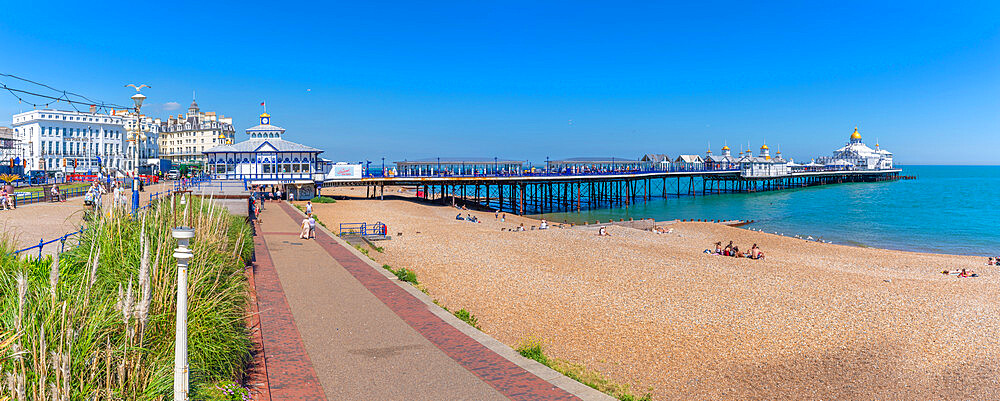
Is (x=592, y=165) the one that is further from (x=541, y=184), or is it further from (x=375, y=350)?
(x=375, y=350)

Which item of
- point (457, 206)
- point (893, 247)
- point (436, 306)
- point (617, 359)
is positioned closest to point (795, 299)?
point (617, 359)

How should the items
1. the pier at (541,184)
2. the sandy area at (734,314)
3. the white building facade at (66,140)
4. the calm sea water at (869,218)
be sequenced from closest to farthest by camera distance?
the sandy area at (734,314)
the calm sea water at (869,218)
the pier at (541,184)
the white building facade at (66,140)

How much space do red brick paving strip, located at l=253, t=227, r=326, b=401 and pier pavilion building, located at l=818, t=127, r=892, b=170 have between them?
125m

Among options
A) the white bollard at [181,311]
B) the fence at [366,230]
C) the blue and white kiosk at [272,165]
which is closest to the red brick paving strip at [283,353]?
the white bollard at [181,311]

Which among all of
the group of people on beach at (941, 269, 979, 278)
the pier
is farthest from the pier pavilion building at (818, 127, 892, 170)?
the group of people on beach at (941, 269, 979, 278)

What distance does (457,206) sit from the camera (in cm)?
4891

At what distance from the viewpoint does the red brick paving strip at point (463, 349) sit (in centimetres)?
710

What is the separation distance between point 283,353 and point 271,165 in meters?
36.3

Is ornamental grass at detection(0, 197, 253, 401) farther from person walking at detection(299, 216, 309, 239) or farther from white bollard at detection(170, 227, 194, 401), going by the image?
person walking at detection(299, 216, 309, 239)

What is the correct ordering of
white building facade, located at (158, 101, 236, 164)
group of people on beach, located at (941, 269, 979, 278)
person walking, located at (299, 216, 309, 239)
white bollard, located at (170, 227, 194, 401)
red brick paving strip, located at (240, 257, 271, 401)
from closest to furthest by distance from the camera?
white bollard, located at (170, 227, 194, 401)
red brick paving strip, located at (240, 257, 271, 401)
person walking, located at (299, 216, 309, 239)
group of people on beach, located at (941, 269, 979, 278)
white building facade, located at (158, 101, 236, 164)

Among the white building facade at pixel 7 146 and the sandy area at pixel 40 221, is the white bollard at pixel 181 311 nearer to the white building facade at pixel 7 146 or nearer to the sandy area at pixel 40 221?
the sandy area at pixel 40 221

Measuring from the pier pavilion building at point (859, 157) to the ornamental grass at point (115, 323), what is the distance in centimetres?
12732

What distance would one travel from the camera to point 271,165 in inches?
1638

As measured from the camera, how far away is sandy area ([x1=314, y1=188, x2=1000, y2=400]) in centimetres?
1023
